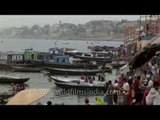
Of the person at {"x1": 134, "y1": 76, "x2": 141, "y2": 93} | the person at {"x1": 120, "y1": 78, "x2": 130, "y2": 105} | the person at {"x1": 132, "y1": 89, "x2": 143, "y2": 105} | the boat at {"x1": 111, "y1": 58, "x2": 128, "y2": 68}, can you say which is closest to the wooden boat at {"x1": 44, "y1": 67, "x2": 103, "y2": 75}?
the boat at {"x1": 111, "y1": 58, "x2": 128, "y2": 68}

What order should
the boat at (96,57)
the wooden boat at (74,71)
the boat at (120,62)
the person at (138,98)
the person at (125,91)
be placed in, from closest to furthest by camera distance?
the person at (138,98) → the person at (125,91) → the boat at (120,62) → the boat at (96,57) → the wooden boat at (74,71)

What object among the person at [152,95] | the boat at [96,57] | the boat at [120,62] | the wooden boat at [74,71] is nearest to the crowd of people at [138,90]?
the person at [152,95]

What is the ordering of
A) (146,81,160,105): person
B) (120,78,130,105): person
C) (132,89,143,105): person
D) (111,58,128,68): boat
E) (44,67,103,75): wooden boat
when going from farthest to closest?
(44,67,103,75): wooden boat, (111,58,128,68): boat, (120,78,130,105): person, (132,89,143,105): person, (146,81,160,105): person

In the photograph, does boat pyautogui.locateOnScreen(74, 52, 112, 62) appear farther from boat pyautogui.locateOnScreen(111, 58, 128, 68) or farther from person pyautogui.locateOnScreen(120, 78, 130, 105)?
person pyautogui.locateOnScreen(120, 78, 130, 105)

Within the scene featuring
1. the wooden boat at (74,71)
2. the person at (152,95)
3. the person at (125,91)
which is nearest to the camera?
the person at (152,95)

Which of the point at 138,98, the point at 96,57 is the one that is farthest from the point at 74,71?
the point at 138,98

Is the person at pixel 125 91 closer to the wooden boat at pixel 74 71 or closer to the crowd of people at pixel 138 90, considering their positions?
the crowd of people at pixel 138 90

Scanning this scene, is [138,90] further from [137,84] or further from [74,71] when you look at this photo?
[74,71]

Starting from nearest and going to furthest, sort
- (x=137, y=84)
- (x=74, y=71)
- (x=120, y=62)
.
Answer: (x=137, y=84), (x=120, y=62), (x=74, y=71)

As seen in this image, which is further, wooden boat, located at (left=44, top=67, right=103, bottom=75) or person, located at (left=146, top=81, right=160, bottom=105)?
wooden boat, located at (left=44, top=67, right=103, bottom=75)

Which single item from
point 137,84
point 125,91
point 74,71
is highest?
point 137,84

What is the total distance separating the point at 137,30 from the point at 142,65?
2.55 meters
